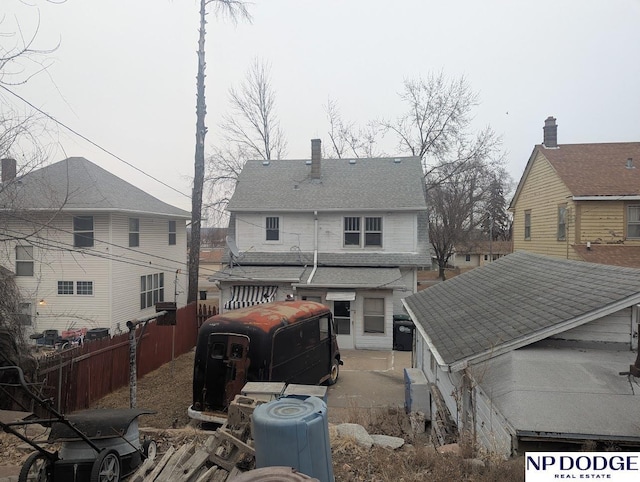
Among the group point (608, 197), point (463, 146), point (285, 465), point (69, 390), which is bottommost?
point (69, 390)

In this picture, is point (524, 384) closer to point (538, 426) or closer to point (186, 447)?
point (538, 426)

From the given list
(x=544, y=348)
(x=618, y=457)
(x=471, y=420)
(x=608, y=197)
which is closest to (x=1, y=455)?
(x=471, y=420)

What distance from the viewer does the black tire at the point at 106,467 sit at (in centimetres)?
412

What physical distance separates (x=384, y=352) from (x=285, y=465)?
44.5ft

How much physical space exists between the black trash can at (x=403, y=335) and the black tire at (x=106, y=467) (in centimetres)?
1388

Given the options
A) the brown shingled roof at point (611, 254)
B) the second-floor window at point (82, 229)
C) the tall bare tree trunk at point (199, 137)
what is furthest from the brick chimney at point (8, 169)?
the brown shingled roof at point (611, 254)

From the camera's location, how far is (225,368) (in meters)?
8.73

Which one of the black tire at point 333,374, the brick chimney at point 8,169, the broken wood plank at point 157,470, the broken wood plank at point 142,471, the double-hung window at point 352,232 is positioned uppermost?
the brick chimney at point 8,169

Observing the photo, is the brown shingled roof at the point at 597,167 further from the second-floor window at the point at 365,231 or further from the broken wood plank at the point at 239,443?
the broken wood plank at the point at 239,443

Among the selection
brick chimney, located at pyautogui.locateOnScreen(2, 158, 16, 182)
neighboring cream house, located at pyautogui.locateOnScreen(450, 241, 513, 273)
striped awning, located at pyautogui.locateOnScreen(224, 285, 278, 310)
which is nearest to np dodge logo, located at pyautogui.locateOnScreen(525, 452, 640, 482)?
brick chimney, located at pyautogui.locateOnScreen(2, 158, 16, 182)

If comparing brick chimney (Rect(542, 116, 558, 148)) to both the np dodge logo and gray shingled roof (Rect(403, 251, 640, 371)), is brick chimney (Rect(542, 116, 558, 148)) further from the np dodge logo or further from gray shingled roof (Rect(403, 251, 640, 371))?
the np dodge logo

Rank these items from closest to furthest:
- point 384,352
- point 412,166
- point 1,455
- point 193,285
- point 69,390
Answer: point 1,455
point 69,390
point 384,352
point 193,285
point 412,166

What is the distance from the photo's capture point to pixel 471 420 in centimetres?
690

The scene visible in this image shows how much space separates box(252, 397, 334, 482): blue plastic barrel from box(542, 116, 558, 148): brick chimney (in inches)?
851
